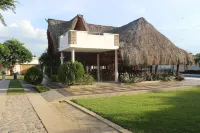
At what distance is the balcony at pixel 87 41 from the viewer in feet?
57.7

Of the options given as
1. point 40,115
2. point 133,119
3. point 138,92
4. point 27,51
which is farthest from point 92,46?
point 27,51

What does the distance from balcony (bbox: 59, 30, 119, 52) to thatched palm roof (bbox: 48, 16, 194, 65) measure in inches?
40.1

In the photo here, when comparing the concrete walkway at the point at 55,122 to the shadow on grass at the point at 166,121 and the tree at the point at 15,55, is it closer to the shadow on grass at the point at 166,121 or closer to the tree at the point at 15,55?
the shadow on grass at the point at 166,121

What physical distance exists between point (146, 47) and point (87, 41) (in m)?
5.21

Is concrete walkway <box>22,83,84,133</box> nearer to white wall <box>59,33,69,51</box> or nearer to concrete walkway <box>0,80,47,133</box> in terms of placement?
concrete walkway <box>0,80,47,133</box>

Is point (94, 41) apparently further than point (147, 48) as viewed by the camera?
No

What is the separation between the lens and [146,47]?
20016mm

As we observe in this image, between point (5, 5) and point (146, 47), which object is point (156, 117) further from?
point (146, 47)

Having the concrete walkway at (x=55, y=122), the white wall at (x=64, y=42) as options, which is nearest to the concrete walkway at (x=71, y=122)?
the concrete walkway at (x=55, y=122)

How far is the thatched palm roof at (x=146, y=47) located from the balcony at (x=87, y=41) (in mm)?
1019

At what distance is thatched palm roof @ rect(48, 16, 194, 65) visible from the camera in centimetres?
1916

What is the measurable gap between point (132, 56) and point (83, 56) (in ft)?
23.2

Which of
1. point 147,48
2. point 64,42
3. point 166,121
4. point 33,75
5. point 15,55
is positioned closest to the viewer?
point 166,121

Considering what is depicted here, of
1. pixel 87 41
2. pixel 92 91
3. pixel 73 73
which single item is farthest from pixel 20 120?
pixel 87 41
